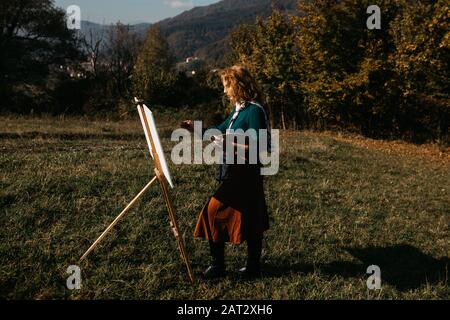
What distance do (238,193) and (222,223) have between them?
0.39 meters

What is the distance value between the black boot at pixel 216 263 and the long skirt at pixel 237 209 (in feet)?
0.50

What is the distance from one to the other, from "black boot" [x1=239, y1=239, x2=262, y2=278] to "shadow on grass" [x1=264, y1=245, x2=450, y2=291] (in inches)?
8.9

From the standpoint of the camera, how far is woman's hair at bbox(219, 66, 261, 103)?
4.93 m

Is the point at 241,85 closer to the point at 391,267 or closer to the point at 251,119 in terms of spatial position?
the point at 251,119

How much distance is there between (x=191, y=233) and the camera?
6.82 meters

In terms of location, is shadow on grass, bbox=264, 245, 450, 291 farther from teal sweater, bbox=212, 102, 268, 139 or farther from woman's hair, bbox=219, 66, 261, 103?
woman's hair, bbox=219, 66, 261, 103

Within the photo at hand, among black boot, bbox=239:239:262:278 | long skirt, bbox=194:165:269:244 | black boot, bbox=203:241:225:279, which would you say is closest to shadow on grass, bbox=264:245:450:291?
black boot, bbox=239:239:262:278

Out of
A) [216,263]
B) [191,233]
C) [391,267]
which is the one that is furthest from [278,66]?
[216,263]

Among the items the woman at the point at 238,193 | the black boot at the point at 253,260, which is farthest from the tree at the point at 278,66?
the woman at the point at 238,193

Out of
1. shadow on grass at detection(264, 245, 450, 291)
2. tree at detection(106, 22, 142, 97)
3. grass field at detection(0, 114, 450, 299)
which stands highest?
tree at detection(106, 22, 142, 97)

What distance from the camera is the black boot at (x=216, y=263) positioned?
530cm

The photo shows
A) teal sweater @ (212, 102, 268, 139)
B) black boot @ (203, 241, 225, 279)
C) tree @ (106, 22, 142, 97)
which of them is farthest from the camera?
tree @ (106, 22, 142, 97)
